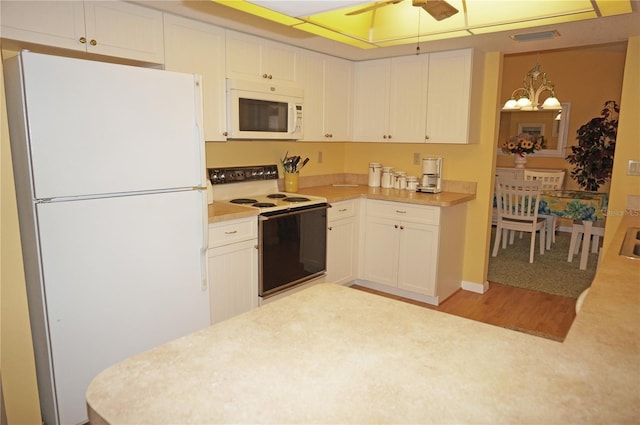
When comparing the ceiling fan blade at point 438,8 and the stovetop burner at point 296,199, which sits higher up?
the ceiling fan blade at point 438,8

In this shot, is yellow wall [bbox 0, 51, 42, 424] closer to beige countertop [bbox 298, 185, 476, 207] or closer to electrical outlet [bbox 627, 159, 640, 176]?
beige countertop [bbox 298, 185, 476, 207]

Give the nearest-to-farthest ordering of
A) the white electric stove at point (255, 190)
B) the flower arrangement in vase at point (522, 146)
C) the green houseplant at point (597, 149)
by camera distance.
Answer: the white electric stove at point (255, 190), the green houseplant at point (597, 149), the flower arrangement in vase at point (522, 146)

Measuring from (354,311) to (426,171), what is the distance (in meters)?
2.91

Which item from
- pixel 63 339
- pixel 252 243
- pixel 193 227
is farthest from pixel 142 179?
pixel 252 243

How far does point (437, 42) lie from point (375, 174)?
1.39 m

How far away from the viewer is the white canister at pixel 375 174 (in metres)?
4.38

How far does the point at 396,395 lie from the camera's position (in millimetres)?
930

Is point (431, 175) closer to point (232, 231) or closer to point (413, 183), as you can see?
point (413, 183)

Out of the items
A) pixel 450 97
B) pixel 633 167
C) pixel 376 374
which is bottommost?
pixel 376 374

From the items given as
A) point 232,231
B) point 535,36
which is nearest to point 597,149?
point 535,36

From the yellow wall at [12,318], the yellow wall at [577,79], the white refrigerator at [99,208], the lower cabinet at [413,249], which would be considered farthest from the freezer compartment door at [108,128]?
the yellow wall at [577,79]

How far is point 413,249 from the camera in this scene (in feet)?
12.4

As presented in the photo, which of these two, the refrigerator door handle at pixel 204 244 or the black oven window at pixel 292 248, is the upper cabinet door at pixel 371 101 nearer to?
the black oven window at pixel 292 248

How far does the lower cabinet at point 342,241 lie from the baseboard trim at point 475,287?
107 centimetres
